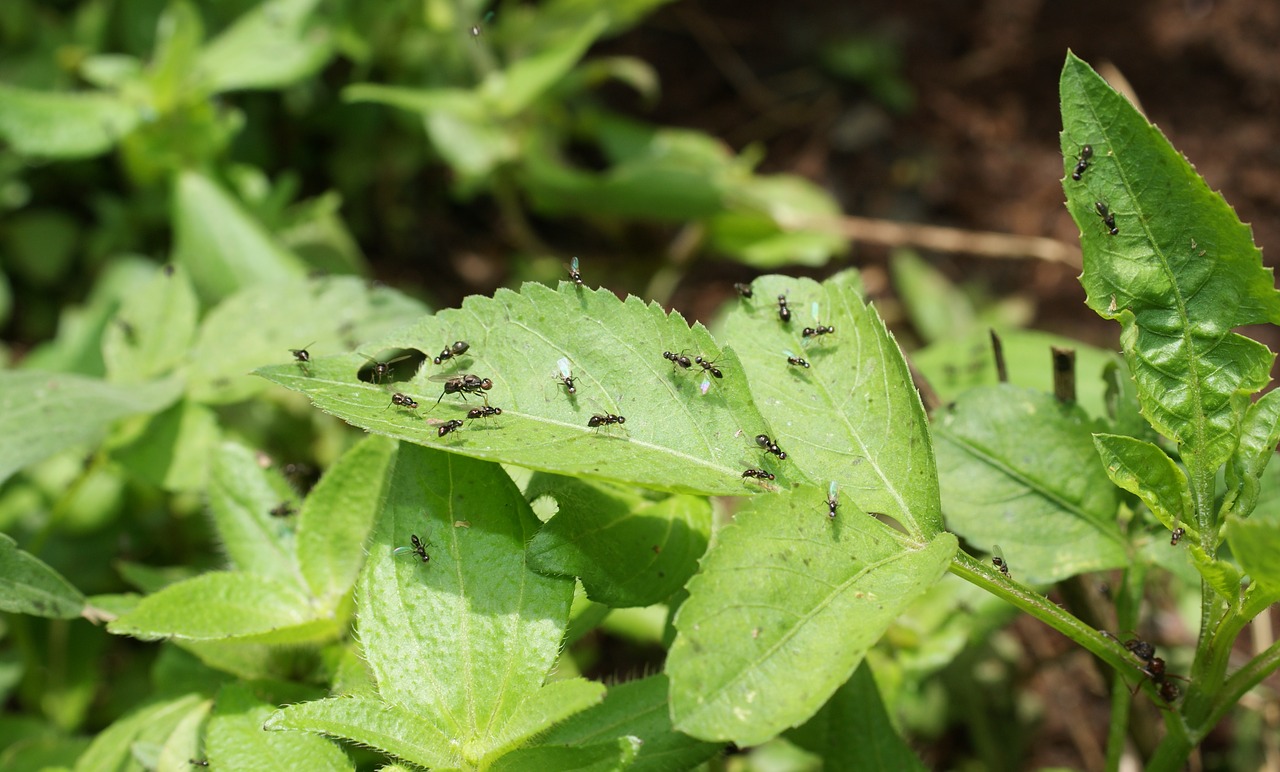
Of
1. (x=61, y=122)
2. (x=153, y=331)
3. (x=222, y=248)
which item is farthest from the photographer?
(x=61, y=122)

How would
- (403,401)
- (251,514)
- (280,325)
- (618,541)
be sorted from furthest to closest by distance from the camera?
(280,325)
(251,514)
(618,541)
(403,401)

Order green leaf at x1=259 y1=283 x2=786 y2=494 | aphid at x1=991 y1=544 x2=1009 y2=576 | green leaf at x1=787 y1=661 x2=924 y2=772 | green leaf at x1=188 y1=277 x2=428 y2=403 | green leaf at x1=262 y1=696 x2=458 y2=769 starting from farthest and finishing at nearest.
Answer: green leaf at x1=188 y1=277 x2=428 y2=403 → green leaf at x1=787 y1=661 x2=924 y2=772 → aphid at x1=991 y1=544 x2=1009 y2=576 → green leaf at x1=259 y1=283 x2=786 y2=494 → green leaf at x1=262 y1=696 x2=458 y2=769

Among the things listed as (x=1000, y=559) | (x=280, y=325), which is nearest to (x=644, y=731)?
(x=1000, y=559)

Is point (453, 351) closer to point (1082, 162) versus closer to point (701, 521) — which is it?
point (701, 521)

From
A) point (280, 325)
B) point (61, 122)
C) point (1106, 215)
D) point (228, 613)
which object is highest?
point (1106, 215)

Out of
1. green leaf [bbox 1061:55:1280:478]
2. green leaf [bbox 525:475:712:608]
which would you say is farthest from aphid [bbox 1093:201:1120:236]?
green leaf [bbox 525:475:712:608]

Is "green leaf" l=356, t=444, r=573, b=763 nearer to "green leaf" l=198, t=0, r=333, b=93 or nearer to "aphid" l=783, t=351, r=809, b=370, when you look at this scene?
"aphid" l=783, t=351, r=809, b=370
